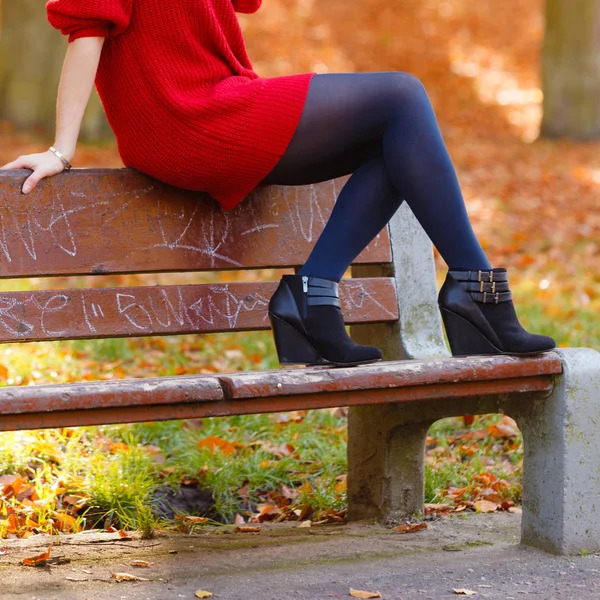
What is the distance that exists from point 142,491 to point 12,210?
3.41 ft

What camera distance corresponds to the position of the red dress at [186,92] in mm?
2500

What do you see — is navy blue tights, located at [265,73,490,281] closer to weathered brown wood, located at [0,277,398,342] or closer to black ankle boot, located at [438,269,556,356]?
black ankle boot, located at [438,269,556,356]

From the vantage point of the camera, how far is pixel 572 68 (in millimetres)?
12141

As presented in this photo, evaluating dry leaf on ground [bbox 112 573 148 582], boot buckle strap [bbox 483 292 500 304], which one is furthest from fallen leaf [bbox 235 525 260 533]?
boot buckle strap [bbox 483 292 500 304]

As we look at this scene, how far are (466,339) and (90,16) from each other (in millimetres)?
1251

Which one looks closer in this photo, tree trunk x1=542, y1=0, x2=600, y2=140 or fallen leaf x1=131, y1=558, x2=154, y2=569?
fallen leaf x1=131, y1=558, x2=154, y2=569

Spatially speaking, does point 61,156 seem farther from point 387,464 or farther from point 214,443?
point 214,443

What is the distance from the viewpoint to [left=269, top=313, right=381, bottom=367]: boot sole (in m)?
2.60

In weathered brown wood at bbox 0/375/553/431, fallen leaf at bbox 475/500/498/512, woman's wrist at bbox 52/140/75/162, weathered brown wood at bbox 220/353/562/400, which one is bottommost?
fallen leaf at bbox 475/500/498/512

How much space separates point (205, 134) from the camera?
2.51 meters

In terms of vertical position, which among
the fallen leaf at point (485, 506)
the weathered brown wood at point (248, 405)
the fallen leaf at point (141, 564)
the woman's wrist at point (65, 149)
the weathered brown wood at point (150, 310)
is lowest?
the fallen leaf at point (141, 564)

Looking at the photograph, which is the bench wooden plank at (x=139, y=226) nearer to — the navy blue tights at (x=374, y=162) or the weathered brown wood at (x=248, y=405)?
the navy blue tights at (x=374, y=162)

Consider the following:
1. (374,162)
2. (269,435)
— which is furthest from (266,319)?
(269,435)

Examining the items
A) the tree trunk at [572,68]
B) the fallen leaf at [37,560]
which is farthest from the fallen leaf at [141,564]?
the tree trunk at [572,68]
